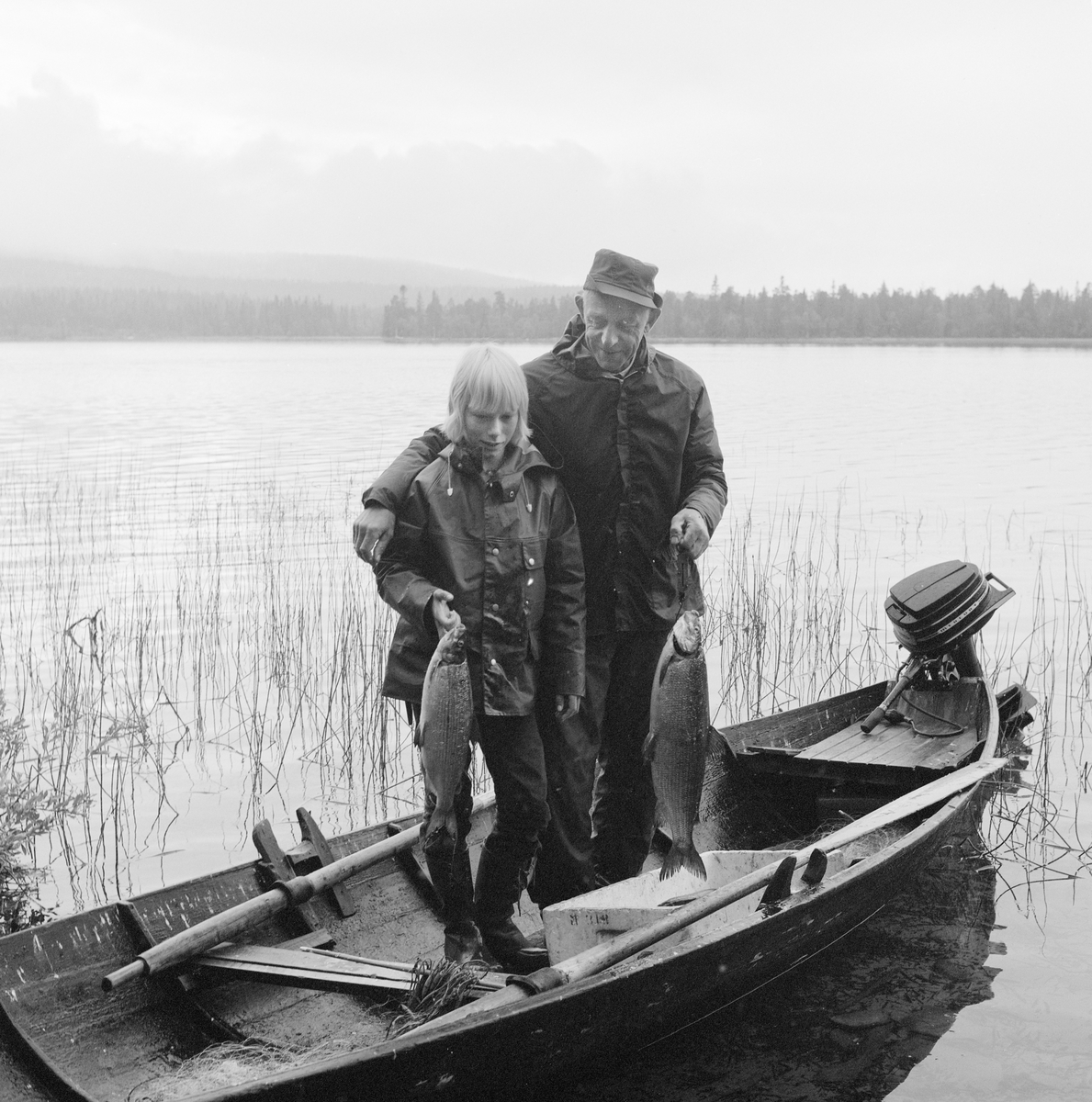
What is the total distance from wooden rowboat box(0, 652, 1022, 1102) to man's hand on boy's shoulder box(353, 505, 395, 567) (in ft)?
4.80

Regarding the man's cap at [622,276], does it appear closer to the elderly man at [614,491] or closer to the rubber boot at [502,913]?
the elderly man at [614,491]

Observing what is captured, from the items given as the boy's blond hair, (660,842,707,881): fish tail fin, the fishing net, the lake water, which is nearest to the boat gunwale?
(660,842,707,881): fish tail fin

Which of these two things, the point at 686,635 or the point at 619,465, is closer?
the point at 686,635

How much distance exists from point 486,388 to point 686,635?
1.10m

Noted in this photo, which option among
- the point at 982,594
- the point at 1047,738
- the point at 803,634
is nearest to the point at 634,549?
the point at 982,594

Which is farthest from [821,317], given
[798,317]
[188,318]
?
[188,318]

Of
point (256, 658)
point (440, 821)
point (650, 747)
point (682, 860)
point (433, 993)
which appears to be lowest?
point (256, 658)

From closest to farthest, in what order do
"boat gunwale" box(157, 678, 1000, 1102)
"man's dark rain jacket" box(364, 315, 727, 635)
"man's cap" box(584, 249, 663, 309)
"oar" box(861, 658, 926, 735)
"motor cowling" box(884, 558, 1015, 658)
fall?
"boat gunwale" box(157, 678, 1000, 1102) < "man's cap" box(584, 249, 663, 309) < "man's dark rain jacket" box(364, 315, 727, 635) < "motor cowling" box(884, 558, 1015, 658) < "oar" box(861, 658, 926, 735)

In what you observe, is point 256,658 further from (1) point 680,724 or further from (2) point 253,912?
(1) point 680,724

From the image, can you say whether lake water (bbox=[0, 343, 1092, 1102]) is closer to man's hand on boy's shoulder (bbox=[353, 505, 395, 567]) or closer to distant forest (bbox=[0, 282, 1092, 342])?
man's hand on boy's shoulder (bbox=[353, 505, 395, 567])

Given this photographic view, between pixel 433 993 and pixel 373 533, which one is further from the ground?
pixel 373 533

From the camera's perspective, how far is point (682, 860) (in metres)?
4.31

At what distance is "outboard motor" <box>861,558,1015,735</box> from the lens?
759 centimetres

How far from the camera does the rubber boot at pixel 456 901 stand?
14.6ft
